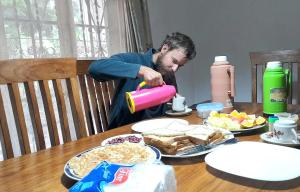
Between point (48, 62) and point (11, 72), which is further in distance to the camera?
point (48, 62)

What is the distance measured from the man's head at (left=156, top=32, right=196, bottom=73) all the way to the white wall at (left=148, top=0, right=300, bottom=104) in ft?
4.11

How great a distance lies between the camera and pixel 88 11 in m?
1.99

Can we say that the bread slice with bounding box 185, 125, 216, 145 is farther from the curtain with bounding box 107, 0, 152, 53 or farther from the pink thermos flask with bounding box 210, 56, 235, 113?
the curtain with bounding box 107, 0, 152, 53

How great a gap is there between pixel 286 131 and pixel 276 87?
0.30 metres

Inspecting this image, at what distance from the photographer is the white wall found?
2.58m

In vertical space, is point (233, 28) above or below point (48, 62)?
above

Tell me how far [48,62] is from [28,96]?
0.15 m

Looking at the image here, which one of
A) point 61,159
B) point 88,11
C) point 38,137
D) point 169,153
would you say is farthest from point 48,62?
point 88,11

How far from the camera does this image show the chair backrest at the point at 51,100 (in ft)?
3.04

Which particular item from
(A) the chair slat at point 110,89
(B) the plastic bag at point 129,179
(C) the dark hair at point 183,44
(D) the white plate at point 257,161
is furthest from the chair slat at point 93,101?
(B) the plastic bag at point 129,179

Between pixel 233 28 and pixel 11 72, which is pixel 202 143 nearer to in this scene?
pixel 11 72

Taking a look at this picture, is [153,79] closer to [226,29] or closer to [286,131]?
[286,131]

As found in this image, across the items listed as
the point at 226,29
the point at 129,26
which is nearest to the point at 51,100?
the point at 129,26

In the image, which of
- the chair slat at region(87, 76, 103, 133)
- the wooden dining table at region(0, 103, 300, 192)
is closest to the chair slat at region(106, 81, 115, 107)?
the chair slat at region(87, 76, 103, 133)
